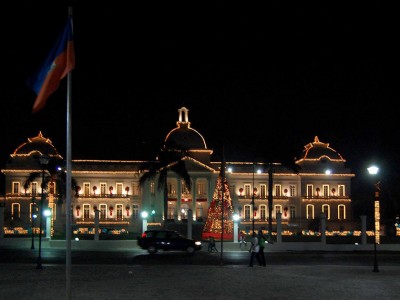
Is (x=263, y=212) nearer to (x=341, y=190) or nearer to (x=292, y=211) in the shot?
(x=292, y=211)

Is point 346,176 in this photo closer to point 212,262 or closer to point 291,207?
point 291,207

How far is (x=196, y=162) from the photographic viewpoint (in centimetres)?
8956

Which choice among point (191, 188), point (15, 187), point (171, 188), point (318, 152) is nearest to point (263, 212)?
point (191, 188)

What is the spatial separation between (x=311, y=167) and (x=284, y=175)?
379 cm

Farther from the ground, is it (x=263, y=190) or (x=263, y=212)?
(x=263, y=190)

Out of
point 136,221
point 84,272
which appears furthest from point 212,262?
point 136,221

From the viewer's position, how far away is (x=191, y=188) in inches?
3595

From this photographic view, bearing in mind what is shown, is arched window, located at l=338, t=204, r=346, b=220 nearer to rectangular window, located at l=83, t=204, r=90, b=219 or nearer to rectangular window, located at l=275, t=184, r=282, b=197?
rectangular window, located at l=275, t=184, r=282, b=197

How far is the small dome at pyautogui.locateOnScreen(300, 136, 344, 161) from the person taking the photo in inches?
3777

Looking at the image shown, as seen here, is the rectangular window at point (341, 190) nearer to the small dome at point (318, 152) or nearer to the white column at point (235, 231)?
the small dome at point (318, 152)

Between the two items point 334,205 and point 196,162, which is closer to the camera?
point 196,162

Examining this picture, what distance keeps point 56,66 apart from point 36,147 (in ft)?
249

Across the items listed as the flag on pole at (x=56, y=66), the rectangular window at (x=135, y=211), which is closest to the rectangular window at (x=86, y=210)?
the rectangular window at (x=135, y=211)

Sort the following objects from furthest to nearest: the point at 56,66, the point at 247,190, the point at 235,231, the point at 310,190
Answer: the point at 310,190 → the point at 247,190 → the point at 235,231 → the point at 56,66
